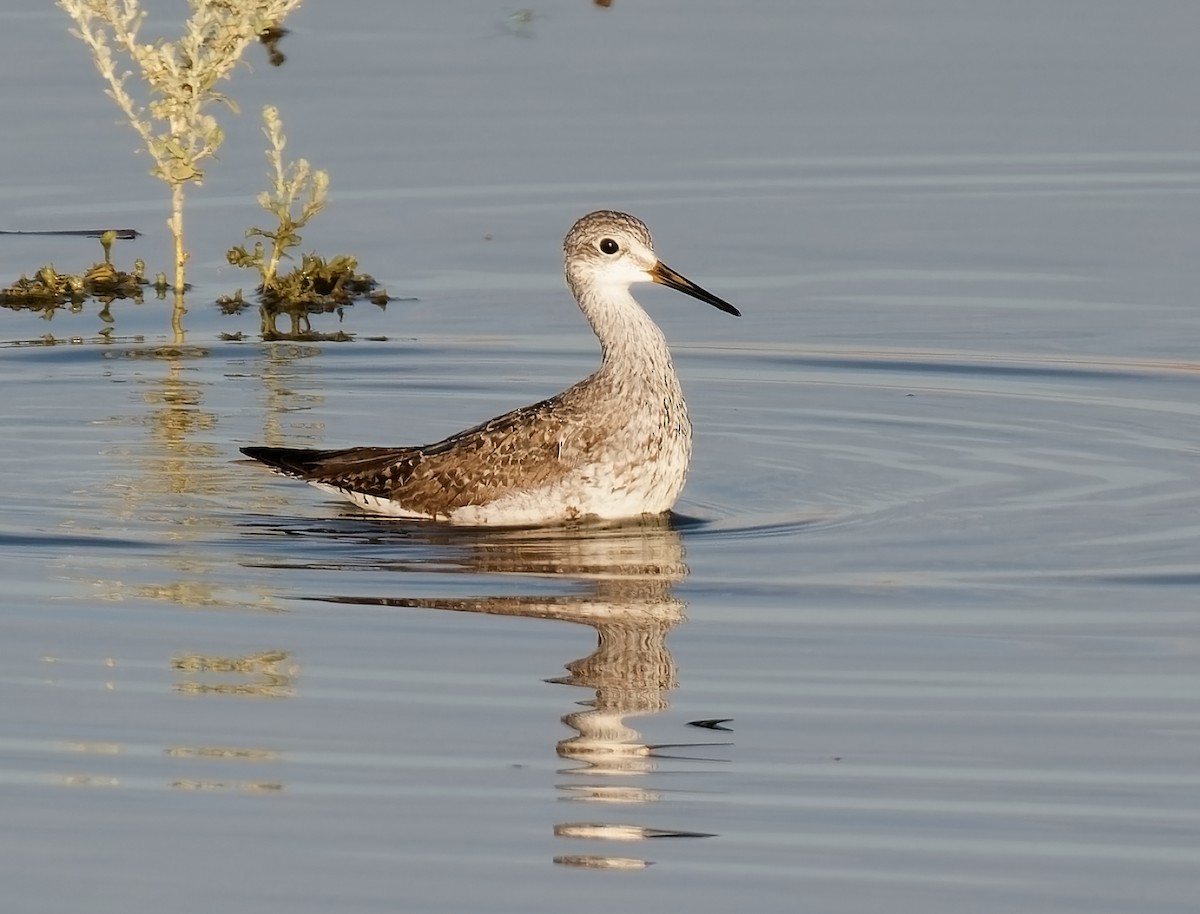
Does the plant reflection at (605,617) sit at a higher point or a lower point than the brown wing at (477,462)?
lower

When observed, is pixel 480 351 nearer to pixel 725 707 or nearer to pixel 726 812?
pixel 725 707

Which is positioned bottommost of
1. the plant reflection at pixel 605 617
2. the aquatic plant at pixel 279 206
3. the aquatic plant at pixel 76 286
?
the plant reflection at pixel 605 617

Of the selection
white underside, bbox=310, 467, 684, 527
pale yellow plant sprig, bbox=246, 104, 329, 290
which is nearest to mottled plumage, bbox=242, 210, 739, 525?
white underside, bbox=310, 467, 684, 527

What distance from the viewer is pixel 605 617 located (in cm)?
1019

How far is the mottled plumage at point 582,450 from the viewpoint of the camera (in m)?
11.9

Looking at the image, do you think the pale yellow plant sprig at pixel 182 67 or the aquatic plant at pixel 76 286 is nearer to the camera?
the pale yellow plant sprig at pixel 182 67

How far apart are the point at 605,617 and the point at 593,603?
0.82 feet

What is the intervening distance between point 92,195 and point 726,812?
38.2 feet

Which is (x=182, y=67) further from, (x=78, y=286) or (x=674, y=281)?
(x=674, y=281)

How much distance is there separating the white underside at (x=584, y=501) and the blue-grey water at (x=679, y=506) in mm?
171

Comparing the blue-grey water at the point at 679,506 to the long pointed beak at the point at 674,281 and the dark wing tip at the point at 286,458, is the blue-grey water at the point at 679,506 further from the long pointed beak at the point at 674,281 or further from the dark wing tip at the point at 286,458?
the long pointed beak at the point at 674,281

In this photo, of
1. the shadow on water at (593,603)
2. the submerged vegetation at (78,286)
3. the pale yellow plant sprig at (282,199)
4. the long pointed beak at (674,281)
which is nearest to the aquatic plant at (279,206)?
the pale yellow plant sprig at (282,199)

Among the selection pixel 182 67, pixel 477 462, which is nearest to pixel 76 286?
pixel 182 67

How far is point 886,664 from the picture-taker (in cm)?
934
